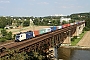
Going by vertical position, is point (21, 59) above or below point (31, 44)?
above

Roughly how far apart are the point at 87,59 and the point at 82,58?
1.80 metres

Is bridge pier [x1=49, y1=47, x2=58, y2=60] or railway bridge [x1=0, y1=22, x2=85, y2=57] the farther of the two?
railway bridge [x1=0, y1=22, x2=85, y2=57]

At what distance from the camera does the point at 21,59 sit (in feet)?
46.8

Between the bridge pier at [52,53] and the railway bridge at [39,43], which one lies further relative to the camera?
the railway bridge at [39,43]

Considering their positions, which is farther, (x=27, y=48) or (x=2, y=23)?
(x=2, y=23)

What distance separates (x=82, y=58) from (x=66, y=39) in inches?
890

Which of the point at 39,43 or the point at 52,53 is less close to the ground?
the point at 39,43

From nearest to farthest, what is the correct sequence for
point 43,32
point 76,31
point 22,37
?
point 22,37 < point 43,32 < point 76,31

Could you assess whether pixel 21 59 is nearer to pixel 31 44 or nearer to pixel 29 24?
pixel 31 44

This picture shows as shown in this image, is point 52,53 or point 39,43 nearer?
point 52,53

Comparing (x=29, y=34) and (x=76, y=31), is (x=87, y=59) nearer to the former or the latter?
(x=29, y=34)

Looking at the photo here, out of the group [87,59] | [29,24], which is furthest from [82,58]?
[29,24]

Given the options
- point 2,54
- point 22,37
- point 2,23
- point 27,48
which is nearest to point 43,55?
point 2,54

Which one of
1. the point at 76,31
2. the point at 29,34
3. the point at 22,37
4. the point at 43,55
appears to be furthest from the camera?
the point at 76,31
